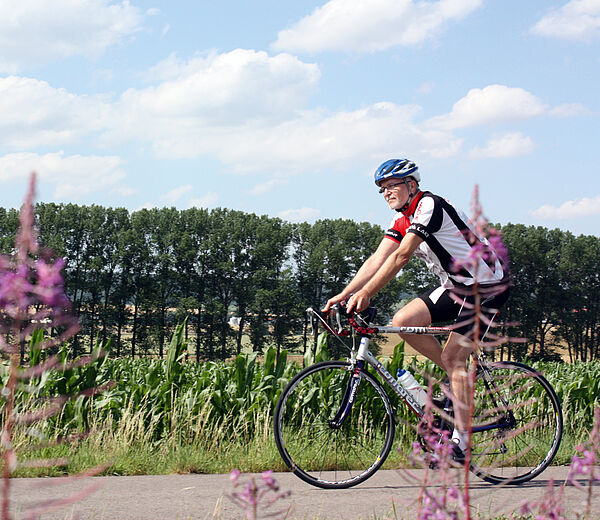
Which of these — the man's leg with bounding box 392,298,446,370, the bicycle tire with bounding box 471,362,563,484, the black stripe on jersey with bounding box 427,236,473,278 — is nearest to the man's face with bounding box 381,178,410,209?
the black stripe on jersey with bounding box 427,236,473,278

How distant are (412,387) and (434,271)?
82cm

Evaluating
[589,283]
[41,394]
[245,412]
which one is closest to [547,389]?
[245,412]

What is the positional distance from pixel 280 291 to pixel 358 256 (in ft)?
36.7

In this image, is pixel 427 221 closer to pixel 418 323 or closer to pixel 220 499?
pixel 418 323

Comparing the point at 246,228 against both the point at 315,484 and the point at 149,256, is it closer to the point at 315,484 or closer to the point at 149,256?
the point at 149,256

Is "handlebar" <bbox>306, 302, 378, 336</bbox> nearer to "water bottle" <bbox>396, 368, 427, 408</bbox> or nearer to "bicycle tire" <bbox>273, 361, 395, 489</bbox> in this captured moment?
"bicycle tire" <bbox>273, 361, 395, 489</bbox>

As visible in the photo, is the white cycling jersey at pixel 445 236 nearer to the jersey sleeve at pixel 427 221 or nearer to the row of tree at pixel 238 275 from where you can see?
the jersey sleeve at pixel 427 221

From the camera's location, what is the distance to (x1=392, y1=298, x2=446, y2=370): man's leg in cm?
452

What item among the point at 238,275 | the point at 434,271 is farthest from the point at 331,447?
the point at 238,275

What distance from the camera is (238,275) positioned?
3073 inches

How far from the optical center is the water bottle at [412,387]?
15.0 ft

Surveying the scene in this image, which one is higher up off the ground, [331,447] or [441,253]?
[441,253]

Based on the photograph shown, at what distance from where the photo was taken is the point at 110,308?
233 feet

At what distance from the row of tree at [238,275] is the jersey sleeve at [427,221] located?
65.3 meters
